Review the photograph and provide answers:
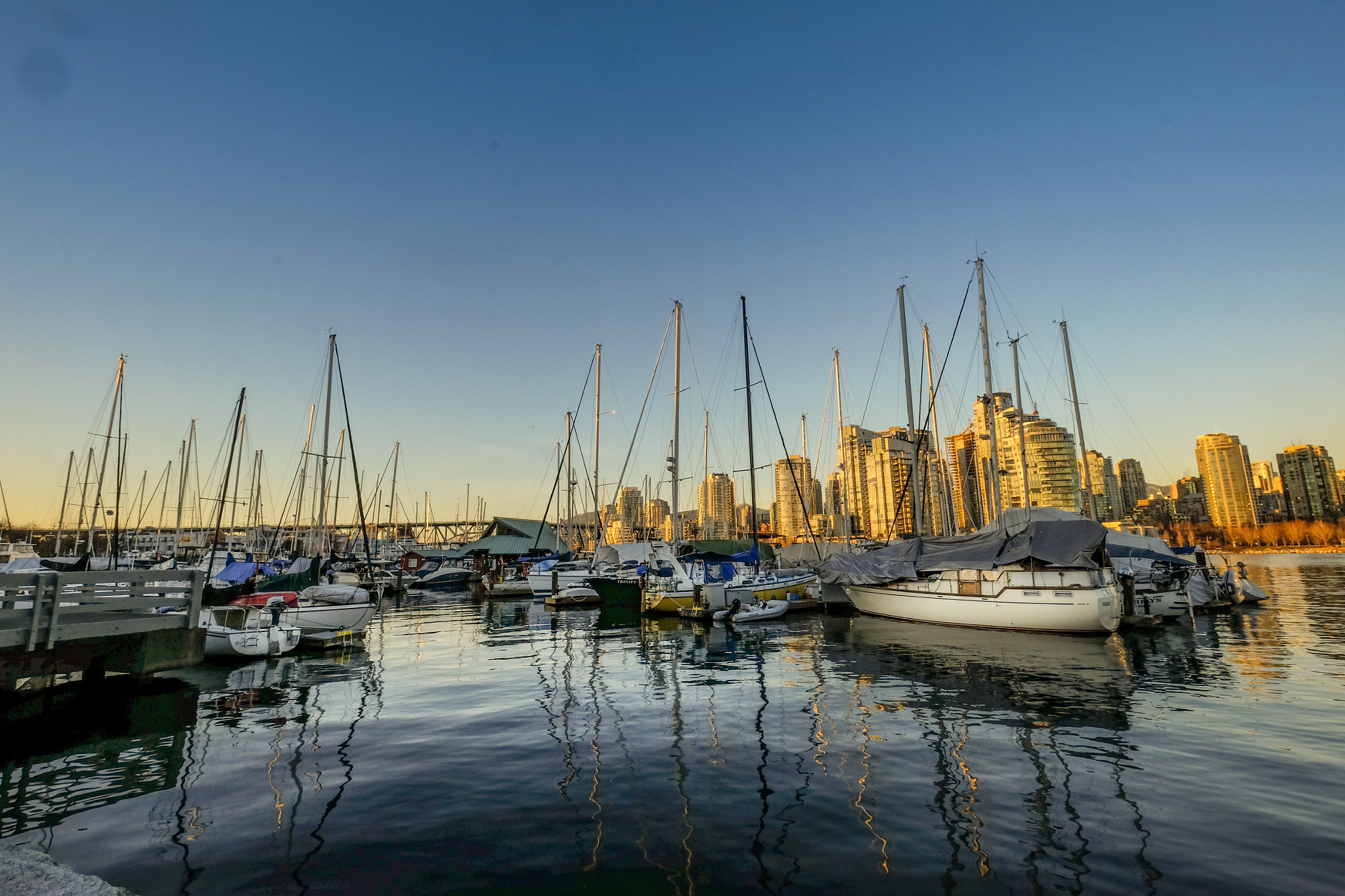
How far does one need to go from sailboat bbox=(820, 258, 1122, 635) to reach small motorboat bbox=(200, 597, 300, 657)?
26003 mm

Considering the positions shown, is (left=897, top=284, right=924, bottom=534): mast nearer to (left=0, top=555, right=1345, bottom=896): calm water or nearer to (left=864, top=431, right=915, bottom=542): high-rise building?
(left=0, top=555, right=1345, bottom=896): calm water

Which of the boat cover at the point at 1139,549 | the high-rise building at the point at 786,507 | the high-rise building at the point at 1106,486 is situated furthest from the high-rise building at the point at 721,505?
the boat cover at the point at 1139,549

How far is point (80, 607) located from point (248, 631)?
8970 millimetres

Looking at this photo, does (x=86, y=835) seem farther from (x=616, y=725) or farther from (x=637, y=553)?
(x=637, y=553)

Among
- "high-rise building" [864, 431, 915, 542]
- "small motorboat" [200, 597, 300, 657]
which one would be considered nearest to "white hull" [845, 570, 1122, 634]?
"small motorboat" [200, 597, 300, 657]

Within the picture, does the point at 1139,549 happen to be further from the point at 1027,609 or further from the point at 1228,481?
the point at 1228,481

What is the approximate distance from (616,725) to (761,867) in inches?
248

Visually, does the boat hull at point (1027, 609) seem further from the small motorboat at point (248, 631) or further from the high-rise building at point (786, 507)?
the high-rise building at point (786, 507)

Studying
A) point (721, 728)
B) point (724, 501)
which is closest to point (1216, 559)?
point (724, 501)

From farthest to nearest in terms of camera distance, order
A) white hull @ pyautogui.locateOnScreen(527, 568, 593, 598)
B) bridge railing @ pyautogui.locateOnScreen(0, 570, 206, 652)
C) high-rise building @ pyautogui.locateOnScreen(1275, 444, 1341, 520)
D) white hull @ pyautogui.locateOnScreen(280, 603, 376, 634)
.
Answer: high-rise building @ pyautogui.locateOnScreen(1275, 444, 1341, 520), white hull @ pyautogui.locateOnScreen(527, 568, 593, 598), white hull @ pyautogui.locateOnScreen(280, 603, 376, 634), bridge railing @ pyautogui.locateOnScreen(0, 570, 206, 652)

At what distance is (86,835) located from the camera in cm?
727

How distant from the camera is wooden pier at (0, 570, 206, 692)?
39.4ft

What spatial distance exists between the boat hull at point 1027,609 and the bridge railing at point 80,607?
27.4m

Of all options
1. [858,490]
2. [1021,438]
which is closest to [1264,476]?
[858,490]
